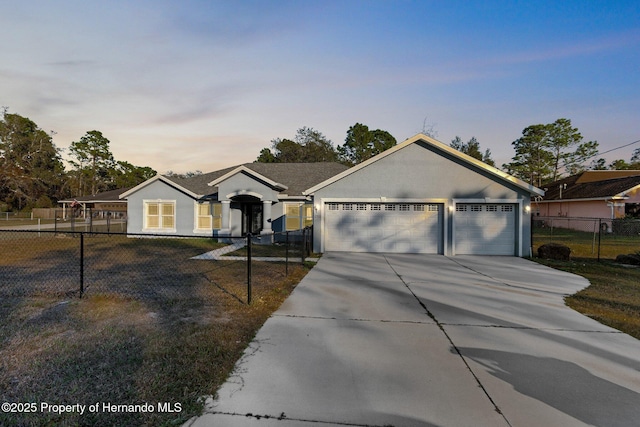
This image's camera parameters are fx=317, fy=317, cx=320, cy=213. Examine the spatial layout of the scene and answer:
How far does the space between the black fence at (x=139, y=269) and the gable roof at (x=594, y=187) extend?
2619cm

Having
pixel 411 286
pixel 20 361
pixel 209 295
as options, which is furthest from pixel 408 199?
pixel 20 361

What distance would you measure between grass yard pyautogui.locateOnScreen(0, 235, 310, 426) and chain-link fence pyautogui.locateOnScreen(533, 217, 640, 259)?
514 inches

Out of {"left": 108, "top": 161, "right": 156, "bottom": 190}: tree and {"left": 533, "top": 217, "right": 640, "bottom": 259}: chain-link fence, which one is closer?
{"left": 533, "top": 217, "right": 640, "bottom": 259}: chain-link fence

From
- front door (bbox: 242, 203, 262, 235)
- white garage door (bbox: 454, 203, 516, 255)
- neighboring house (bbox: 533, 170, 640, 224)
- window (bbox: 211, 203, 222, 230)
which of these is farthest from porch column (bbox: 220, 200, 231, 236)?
neighboring house (bbox: 533, 170, 640, 224)

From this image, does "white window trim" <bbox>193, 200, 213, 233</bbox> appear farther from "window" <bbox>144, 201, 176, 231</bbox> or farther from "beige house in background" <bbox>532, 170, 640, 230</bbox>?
"beige house in background" <bbox>532, 170, 640, 230</bbox>

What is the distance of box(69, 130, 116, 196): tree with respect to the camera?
196ft

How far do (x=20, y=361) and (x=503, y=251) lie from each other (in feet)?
46.8

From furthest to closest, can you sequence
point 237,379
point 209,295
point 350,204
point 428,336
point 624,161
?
1. point 624,161
2. point 350,204
3. point 209,295
4. point 428,336
5. point 237,379

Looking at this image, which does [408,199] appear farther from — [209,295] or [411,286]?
[209,295]

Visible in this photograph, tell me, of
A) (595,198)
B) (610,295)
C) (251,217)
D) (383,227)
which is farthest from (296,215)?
(595,198)

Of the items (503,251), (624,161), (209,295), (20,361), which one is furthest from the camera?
(624,161)

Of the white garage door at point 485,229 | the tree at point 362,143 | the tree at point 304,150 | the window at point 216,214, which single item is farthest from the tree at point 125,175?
the white garage door at point 485,229

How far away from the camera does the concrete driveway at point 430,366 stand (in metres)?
2.79

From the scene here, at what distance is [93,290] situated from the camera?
695 centimetres
